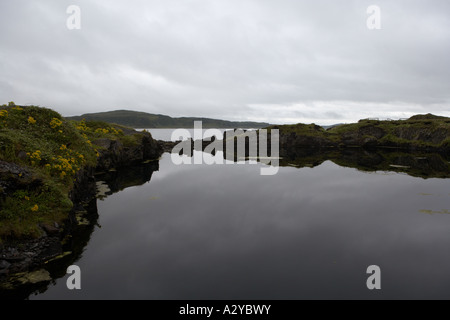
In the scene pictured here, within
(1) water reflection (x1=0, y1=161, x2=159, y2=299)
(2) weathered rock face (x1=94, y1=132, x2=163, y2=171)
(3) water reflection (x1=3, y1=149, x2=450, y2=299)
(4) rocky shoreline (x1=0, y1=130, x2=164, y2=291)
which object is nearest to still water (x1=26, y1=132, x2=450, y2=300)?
(3) water reflection (x1=3, y1=149, x2=450, y2=299)

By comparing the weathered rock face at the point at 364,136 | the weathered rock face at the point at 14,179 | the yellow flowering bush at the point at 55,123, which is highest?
the weathered rock face at the point at 364,136

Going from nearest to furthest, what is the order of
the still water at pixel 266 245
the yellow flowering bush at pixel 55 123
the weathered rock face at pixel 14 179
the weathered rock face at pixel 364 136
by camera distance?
the still water at pixel 266 245 → the weathered rock face at pixel 14 179 → the yellow flowering bush at pixel 55 123 → the weathered rock face at pixel 364 136

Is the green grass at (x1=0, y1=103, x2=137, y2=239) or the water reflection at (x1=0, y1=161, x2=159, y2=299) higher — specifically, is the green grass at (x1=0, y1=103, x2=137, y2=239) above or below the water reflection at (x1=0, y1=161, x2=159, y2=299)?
above

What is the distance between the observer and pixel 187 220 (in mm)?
21438

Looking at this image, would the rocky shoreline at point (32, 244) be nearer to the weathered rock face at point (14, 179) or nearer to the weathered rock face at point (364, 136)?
the weathered rock face at point (14, 179)

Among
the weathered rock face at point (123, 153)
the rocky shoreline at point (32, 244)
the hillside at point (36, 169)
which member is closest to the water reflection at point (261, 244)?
the rocky shoreline at point (32, 244)

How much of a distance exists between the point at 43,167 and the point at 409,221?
2850cm

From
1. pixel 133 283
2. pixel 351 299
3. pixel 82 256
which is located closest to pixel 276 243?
pixel 351 299

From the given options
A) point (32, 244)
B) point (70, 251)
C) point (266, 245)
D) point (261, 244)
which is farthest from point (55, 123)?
point (266, 245)

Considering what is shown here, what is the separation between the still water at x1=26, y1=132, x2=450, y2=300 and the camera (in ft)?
39.9

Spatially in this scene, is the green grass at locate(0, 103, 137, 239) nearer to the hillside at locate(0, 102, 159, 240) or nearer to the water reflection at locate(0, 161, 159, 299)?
the hillside at locate(0, 102, 159, 240)

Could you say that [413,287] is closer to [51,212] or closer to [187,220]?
[187,220]

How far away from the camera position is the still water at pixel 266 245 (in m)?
12.2
